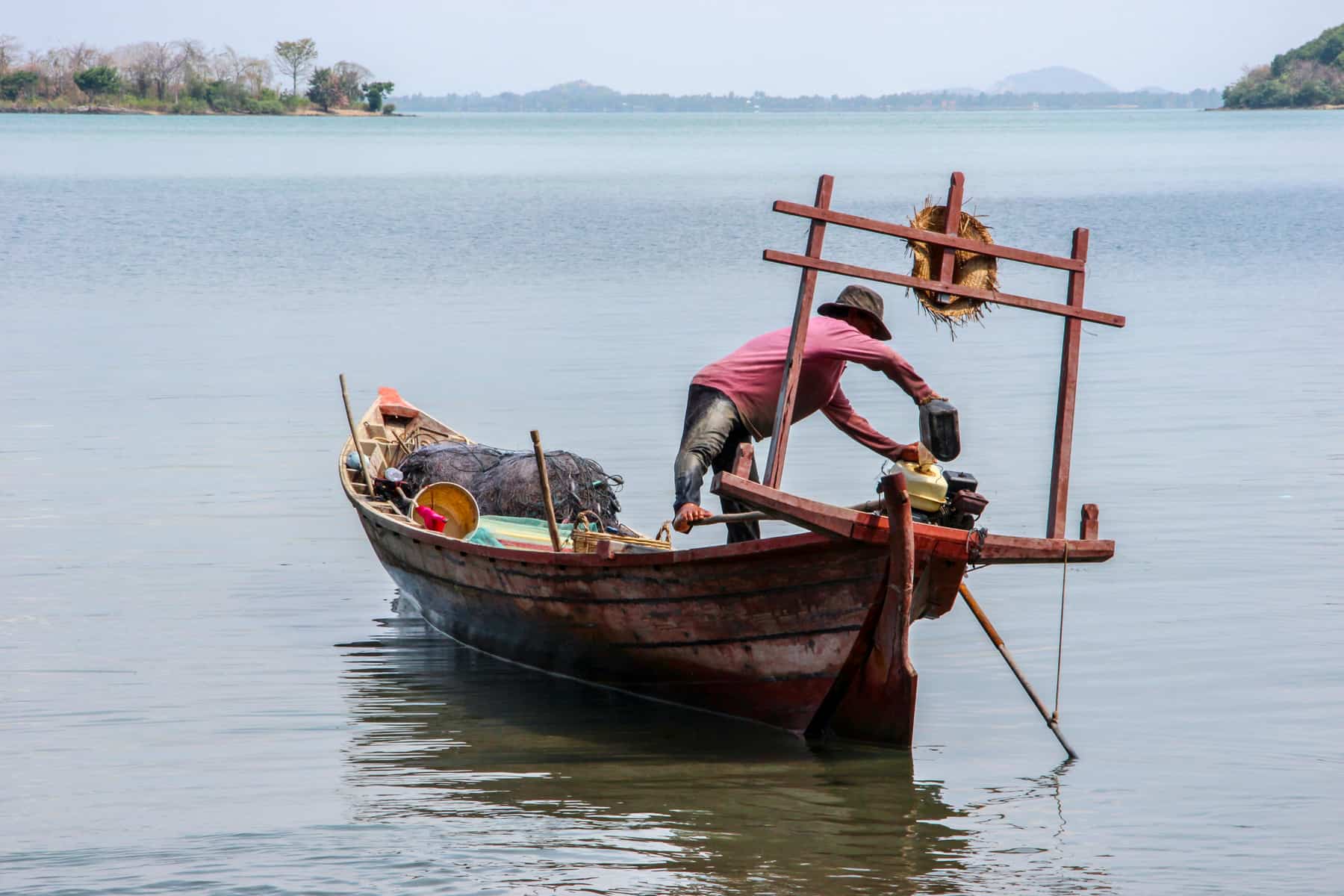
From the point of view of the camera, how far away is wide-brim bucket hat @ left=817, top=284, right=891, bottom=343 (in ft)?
26.6

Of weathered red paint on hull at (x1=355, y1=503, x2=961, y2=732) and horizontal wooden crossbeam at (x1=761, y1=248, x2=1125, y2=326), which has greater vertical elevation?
horizontal wooden crossbeam at (x1=761, y1=248, x2=1125, y2=326)

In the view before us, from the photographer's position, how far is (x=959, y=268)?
24.5ft

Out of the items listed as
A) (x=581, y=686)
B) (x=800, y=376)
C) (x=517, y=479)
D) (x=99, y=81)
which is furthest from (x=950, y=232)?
(x=99, y=81)

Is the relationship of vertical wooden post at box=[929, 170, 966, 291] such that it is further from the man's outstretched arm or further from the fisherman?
the man's outstretched arm

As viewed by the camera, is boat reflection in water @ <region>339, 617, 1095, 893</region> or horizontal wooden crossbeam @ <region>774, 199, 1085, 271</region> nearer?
boat reflection in water @ <region>339, 617, 1095, 893</region>

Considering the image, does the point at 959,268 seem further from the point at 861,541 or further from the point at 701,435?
the point at 701,435

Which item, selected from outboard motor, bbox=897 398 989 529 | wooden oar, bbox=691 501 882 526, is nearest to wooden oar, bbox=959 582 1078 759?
outboard motor, bbox=897 398 989 529

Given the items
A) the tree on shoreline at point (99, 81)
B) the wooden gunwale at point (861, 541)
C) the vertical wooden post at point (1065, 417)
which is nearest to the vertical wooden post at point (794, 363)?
the wooden gunwale at point (861, 541)

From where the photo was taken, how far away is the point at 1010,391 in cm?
1783

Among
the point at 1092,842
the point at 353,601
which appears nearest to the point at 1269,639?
the point at 1092,842

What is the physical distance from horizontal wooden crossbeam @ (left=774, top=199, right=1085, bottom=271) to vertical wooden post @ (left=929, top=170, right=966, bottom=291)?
0.04m

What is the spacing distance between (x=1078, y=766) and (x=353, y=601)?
5.18 metres

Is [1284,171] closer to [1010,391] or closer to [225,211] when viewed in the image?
[225,211]

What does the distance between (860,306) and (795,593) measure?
4.93ft
